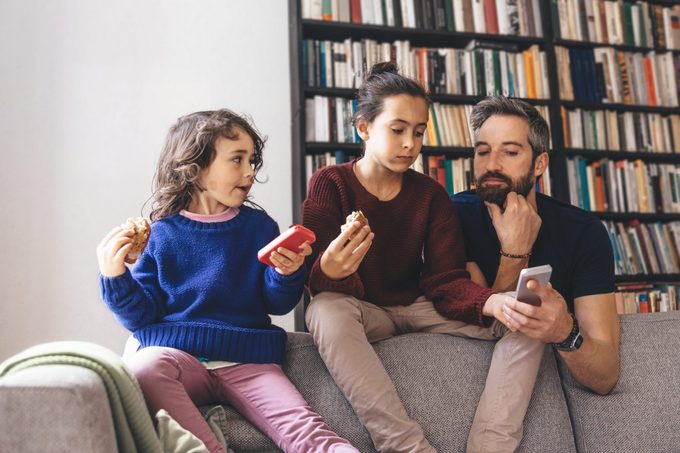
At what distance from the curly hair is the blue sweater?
0.21 ft

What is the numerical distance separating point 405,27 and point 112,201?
1557mm

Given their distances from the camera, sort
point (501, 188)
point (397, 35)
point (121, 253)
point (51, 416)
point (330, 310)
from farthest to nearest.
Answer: point (397, 35), point (501, 188), point (330, 310), point (121, 253), point (51, 416)

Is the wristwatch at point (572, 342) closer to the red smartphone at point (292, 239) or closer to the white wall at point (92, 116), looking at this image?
the red smartphone at point (292, 239)

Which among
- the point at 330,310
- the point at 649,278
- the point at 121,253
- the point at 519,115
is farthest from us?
the point at 649,278

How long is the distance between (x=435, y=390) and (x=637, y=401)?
480 mm

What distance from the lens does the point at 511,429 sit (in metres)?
1.27

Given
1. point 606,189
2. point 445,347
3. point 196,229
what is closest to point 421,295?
point 445,347

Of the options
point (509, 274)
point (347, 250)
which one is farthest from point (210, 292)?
point (509, 274)

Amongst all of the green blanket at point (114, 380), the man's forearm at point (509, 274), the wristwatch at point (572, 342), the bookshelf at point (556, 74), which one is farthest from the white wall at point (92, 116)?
the green blanket at point (114, 380)

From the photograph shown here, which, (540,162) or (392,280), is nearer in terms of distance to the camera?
(392,280)

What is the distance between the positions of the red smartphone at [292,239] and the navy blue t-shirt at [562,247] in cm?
62

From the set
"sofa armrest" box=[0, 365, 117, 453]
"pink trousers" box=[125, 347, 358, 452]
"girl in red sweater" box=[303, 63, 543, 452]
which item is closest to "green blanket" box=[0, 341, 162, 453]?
"sofa armrest" box=[0, 365, 117, 453]

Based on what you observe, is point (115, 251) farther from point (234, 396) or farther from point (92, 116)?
point (92, 116)

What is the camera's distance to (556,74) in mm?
2951
